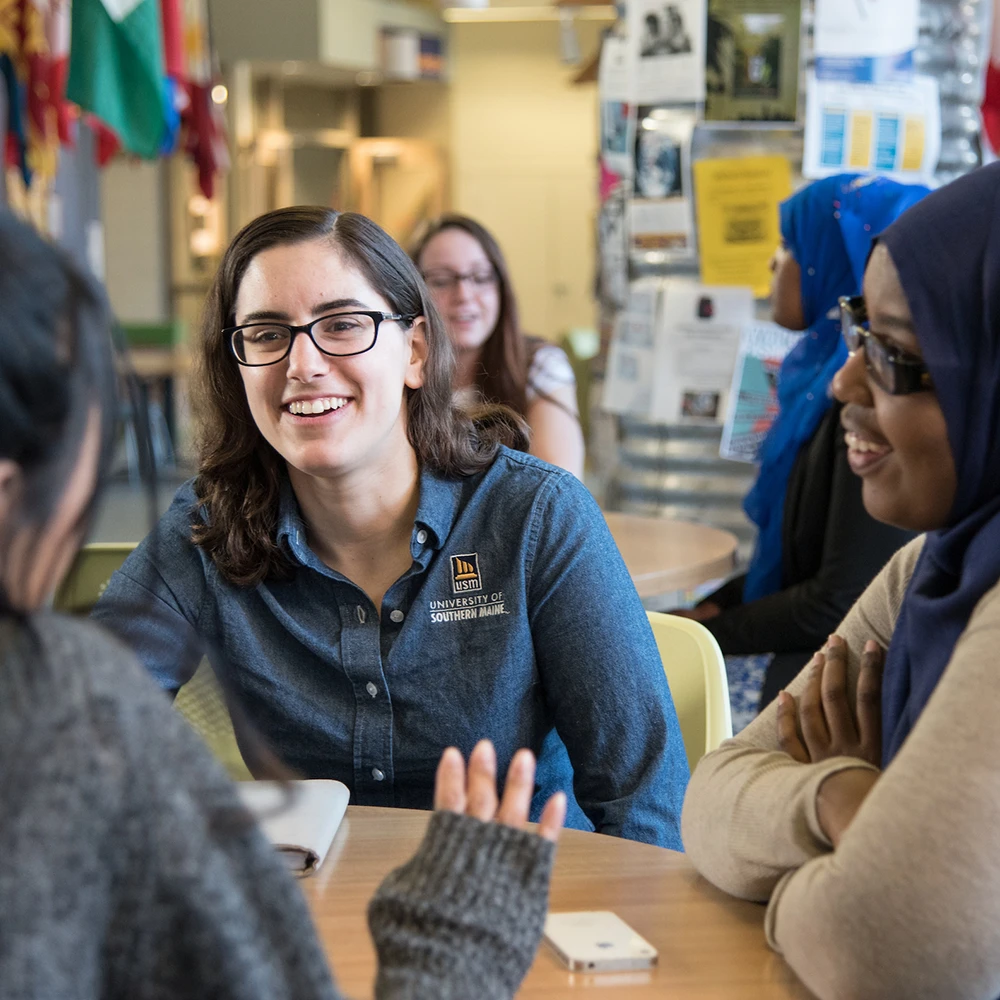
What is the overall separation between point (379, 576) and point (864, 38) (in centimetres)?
242

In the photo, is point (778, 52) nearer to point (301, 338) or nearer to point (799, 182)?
point (799, 182)

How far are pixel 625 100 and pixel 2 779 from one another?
3505 mm

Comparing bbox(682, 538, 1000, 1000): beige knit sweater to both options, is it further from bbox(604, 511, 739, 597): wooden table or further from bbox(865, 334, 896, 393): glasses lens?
bbox(604, 511, 739, 597): wooden table

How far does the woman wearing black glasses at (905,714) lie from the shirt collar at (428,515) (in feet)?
1.91

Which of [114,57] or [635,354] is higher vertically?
[114,57]

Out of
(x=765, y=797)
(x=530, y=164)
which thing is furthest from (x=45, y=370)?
(x=530, y=164)

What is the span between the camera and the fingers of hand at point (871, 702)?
1340 millimetres

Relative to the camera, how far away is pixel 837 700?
4.55 feet

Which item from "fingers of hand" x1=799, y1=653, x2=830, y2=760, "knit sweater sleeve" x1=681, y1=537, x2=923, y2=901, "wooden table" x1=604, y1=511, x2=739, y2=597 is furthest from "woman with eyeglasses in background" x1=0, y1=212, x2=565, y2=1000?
"wooden table" x1=604, y1=511, x2=739, y2=597

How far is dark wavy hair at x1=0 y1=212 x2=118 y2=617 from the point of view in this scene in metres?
0.65

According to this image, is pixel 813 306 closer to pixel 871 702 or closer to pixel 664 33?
pixel 664 33

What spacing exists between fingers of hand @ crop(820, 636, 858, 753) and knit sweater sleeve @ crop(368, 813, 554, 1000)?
48cm

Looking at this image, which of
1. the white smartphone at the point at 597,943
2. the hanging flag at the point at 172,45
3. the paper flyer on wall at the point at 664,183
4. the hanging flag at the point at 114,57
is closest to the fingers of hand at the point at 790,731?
the white smartphone at the point at 597,943

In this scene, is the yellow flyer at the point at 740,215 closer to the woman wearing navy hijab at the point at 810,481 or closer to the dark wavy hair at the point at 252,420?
the woman wearing navy hijab at the point at 810,481
